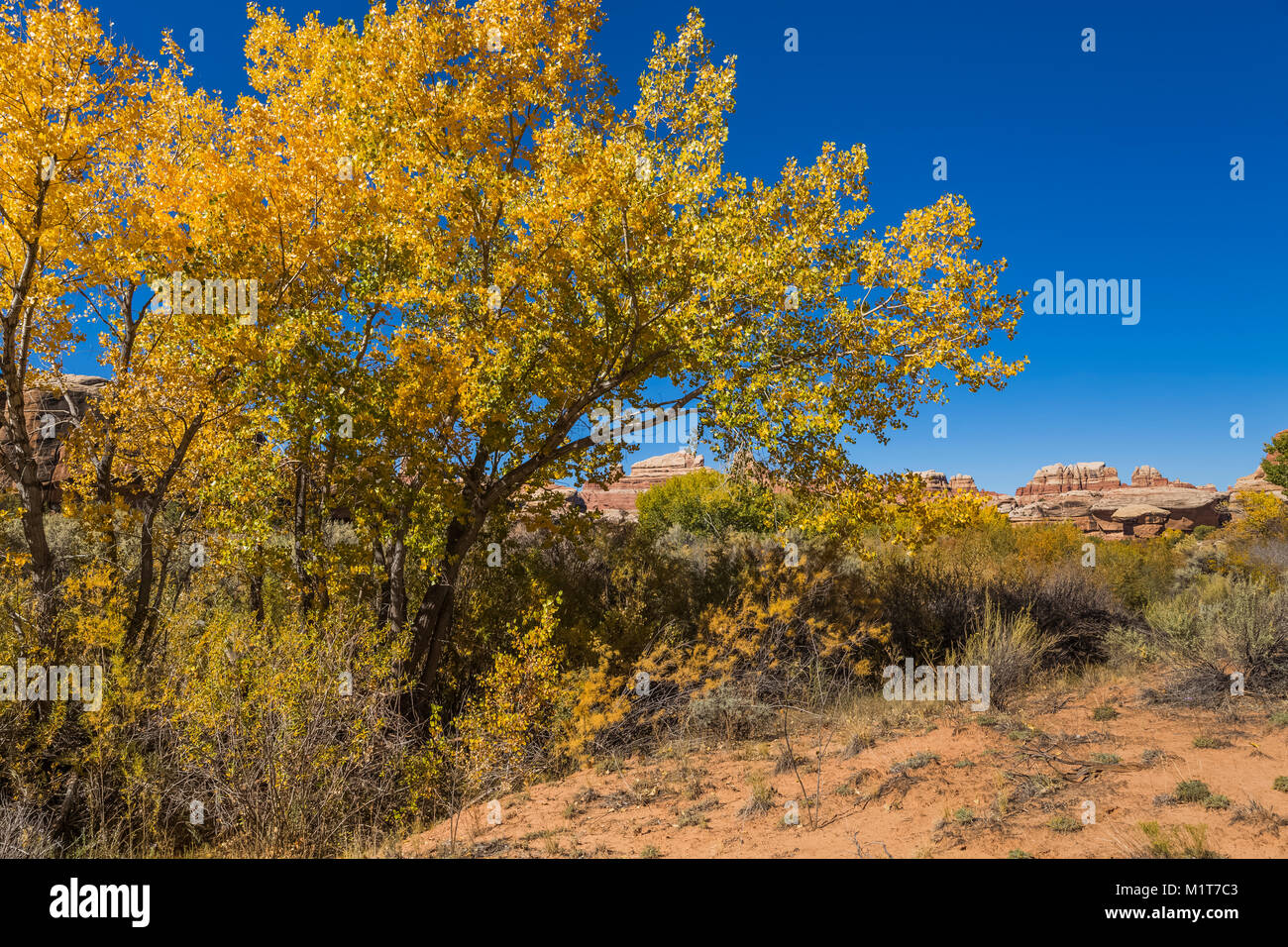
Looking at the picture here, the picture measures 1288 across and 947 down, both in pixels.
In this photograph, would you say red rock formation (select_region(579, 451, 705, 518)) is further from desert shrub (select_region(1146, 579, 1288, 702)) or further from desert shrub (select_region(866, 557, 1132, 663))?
desert shrub (select_region(1146, 579, 1288, 702))

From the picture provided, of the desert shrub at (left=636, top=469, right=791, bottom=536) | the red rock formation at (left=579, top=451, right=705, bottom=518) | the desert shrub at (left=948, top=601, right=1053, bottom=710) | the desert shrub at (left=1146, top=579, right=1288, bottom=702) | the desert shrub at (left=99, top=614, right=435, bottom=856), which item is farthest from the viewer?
the red rock formation at (left=579, top=451, right=705, bottom=518)

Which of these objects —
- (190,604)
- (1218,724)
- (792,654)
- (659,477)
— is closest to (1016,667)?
(1218,724)

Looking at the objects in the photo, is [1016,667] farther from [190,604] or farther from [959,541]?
[190,604]

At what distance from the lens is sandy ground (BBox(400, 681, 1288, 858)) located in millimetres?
4441

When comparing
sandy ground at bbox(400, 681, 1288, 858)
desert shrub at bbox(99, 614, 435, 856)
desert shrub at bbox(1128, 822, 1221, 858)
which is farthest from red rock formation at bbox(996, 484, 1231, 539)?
desert shrub at bbox(99, 614, 435, 856)

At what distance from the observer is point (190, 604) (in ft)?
24.2

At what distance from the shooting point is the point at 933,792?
17.2 feet

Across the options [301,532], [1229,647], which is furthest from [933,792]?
[301,532]

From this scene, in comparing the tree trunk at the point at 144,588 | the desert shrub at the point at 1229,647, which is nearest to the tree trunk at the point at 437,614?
the tree trunk at the point at 144,588

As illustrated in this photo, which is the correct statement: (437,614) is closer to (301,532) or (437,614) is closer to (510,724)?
(301,532)

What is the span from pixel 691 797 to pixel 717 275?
189 inches

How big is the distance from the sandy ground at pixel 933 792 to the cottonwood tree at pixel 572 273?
281cm

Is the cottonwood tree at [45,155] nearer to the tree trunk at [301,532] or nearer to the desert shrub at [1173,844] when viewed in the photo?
the tree trunk at [301,532]

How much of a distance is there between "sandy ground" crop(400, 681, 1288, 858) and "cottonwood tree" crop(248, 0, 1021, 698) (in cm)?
281
